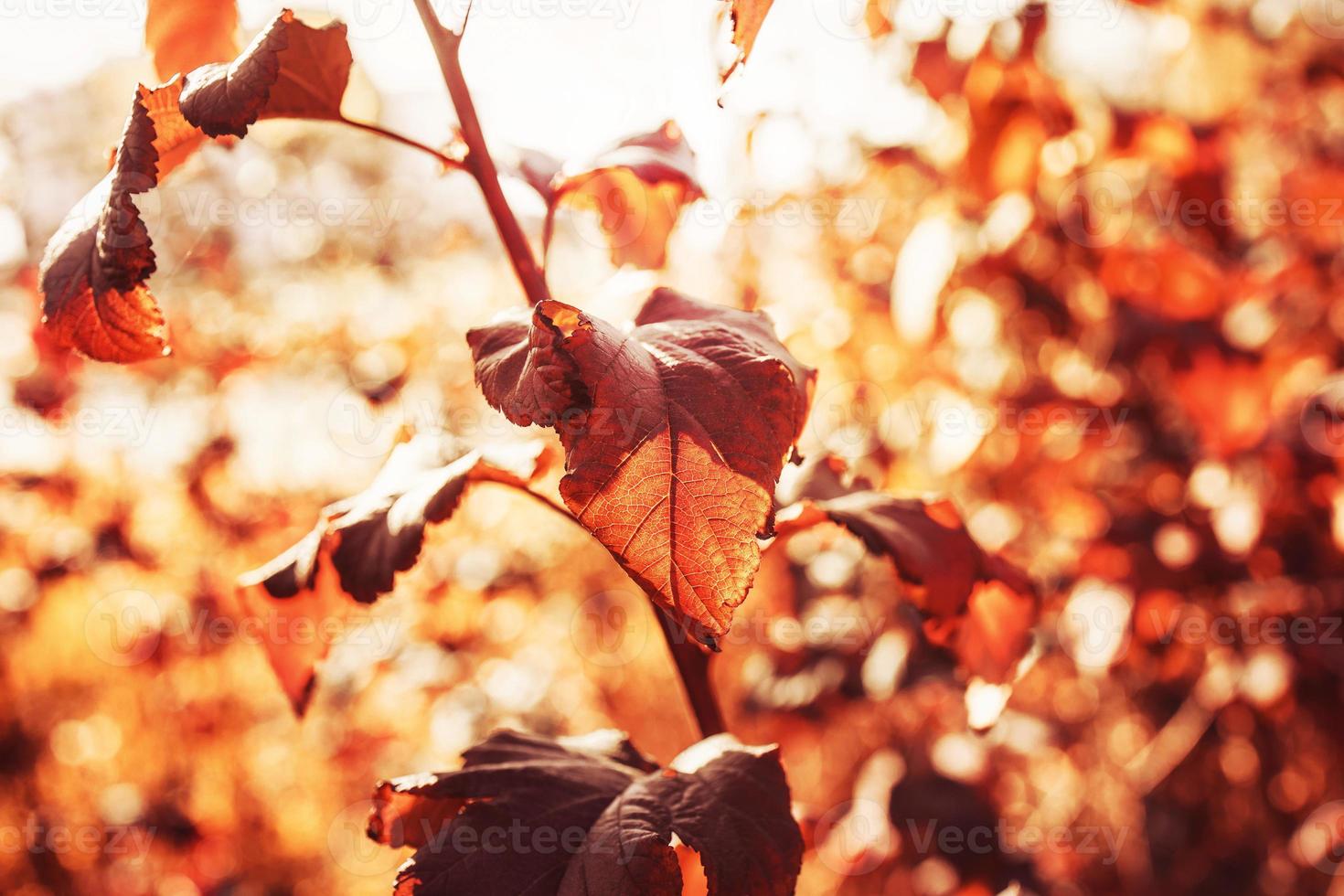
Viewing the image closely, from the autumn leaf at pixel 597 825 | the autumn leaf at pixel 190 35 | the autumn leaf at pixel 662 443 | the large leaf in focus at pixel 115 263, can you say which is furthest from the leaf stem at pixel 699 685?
the autumn leaf at pixel 190 35

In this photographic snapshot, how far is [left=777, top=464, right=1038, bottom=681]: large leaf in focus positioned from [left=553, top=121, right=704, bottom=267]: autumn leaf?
30 cm

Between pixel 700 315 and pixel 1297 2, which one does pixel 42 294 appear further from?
pixel 1297 2

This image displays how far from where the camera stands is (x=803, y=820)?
0.94 m

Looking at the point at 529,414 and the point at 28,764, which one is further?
the point at 28,764

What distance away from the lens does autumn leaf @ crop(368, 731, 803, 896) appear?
598 millimetres

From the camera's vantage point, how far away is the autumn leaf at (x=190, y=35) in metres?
0.77

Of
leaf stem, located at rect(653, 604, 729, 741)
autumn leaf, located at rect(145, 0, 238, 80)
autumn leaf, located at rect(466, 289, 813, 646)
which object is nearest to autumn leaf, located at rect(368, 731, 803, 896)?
leaf stem, located at rect(653, 604, 729, 741)

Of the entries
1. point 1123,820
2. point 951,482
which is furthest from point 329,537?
point 1123,820

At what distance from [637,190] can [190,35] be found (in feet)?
1.37

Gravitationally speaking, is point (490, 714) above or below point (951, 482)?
below

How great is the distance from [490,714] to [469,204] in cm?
215

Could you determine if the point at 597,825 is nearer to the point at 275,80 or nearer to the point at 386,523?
the point at 386,523

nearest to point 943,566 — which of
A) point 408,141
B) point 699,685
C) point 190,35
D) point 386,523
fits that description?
point 699,685

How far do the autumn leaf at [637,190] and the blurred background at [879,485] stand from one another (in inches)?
2.3
